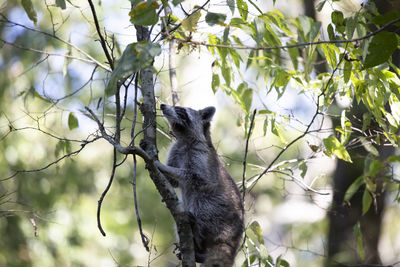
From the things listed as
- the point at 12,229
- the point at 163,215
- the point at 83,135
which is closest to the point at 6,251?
the point at 12,229

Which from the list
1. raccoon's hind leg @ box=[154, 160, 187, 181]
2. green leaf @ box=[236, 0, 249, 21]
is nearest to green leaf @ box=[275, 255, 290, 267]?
raccoon's hind leg @ box=[154, 160, 187, 181]

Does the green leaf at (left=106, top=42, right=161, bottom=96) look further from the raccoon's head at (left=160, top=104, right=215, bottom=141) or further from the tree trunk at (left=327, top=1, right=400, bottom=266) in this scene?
the tree trunk at (left=327, top=1, right=400, bottom=266)

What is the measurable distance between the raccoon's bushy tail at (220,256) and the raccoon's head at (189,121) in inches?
64.0

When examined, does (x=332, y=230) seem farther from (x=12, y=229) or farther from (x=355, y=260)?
(x=12, y=229)

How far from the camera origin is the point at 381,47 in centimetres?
292

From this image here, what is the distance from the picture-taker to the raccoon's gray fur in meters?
5.26

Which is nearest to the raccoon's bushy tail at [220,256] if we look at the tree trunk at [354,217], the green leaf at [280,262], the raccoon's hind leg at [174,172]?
the green leaf at [280,262]

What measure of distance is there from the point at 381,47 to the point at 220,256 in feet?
10.5

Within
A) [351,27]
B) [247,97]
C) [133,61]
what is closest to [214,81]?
[247,97]

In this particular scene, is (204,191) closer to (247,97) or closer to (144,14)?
(247,97)

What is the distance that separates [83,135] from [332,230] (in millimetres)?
7572

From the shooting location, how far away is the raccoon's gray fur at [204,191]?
526 cm

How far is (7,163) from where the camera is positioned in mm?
9750

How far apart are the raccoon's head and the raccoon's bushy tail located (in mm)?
1626
